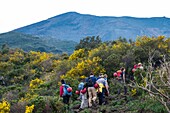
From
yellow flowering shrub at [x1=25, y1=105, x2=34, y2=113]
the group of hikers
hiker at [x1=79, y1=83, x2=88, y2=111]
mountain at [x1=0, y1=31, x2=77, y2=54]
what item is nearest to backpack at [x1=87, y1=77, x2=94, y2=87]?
the group of hikers

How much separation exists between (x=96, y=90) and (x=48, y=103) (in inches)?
84.6

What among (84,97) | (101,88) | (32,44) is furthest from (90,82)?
(32,44)

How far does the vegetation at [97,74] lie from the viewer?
11.4 metres

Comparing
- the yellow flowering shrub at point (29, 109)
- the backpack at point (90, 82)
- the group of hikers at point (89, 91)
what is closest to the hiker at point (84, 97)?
the group of hikers at point (89, 91)

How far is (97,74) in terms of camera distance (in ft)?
75.4

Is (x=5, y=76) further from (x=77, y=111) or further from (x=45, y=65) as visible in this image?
(x=77, y=111)

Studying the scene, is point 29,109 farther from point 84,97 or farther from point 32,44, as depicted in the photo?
point 32,44

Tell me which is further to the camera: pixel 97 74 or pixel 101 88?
pixel 97 74

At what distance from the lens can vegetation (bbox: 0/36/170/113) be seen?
1137 centimetres

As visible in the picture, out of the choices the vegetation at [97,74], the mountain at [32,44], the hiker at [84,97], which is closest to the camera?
the vegetation at [97,74]

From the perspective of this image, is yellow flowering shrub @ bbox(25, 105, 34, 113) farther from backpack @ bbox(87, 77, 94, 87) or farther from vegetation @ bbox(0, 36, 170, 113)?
backpack @ bbox(87, 77, 94, 87)

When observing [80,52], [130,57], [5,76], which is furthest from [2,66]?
[130,57]

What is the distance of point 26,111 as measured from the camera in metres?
12.5

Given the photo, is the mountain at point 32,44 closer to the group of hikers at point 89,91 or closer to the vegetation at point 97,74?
the vegetation at point 97,74
